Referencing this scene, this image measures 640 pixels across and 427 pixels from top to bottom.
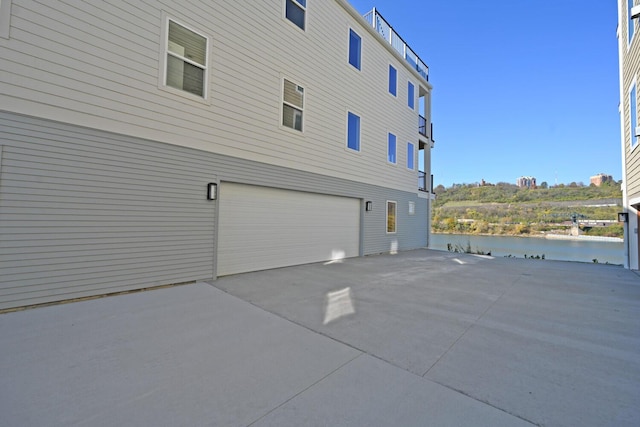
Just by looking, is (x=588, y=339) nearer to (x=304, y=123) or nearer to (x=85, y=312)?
(x=85, y=312)

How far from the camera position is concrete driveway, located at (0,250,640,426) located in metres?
1.66

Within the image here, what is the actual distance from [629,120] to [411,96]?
22.6 feet

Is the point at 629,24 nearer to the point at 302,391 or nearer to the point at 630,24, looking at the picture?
the point at 630,24

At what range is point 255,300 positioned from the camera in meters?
3.95

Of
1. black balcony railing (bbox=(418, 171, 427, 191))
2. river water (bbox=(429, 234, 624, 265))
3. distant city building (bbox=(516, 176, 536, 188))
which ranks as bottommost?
river water (bbox=(429, 234, 624, 265))

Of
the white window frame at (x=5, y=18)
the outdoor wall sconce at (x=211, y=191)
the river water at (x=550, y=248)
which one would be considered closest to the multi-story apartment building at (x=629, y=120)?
the river water at (x=550, y=248)

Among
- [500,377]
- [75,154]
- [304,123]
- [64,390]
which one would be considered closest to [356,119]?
[304,123]

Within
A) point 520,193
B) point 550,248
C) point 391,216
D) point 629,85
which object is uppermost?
point 629,85

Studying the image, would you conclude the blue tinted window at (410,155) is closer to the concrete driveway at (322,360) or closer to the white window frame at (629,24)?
the white window frame at (629,24)

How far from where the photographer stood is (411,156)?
11.6 meters

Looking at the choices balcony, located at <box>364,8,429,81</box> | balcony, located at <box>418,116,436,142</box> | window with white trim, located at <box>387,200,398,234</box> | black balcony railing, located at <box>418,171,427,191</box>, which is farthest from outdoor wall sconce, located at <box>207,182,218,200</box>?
balcony, located at <box>418,116,436,142</box>

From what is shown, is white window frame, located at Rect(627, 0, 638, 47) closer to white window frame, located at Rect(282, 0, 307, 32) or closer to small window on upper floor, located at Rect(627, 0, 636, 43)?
small window on upper floor, located at Rect(627, 0, 636, 43)

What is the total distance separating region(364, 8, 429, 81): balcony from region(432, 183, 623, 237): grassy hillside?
7197 millimetres

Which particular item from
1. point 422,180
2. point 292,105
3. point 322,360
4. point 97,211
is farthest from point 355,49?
point 322,360
